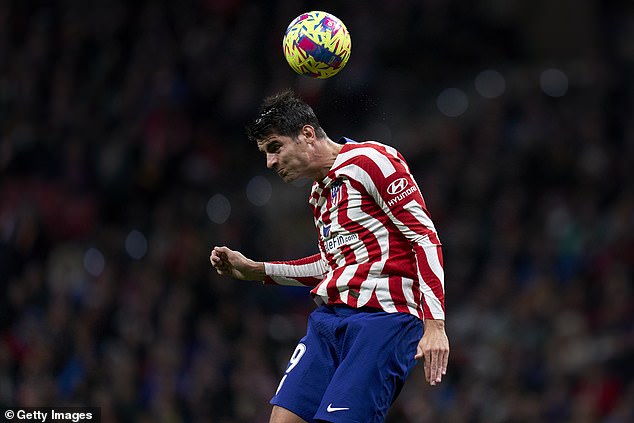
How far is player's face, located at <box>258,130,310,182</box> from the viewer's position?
5.50 metres

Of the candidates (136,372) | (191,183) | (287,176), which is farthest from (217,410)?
(287,176)

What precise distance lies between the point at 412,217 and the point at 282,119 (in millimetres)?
820

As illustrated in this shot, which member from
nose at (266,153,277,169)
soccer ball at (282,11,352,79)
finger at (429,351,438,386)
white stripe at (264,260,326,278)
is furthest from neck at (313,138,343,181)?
finger at (429,351,438,386)

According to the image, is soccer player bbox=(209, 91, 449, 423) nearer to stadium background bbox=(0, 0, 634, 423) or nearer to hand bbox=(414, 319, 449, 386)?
hand bbox=(414, 319, 449, 386)

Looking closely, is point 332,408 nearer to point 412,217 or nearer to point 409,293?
point 409,293

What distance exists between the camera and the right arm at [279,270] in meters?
5.80

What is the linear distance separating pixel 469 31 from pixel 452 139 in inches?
95.5

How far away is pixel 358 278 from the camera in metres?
5.38

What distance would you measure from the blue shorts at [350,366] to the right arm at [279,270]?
0.40 meters

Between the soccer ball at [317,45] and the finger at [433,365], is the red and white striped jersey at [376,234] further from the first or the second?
the soccer ball at [317,45]

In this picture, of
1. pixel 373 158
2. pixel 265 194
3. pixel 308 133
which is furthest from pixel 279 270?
pixel 265 194

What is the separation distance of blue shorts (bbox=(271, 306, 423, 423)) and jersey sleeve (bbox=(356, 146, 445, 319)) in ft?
0.87

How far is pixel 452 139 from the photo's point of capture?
1356 centimetres

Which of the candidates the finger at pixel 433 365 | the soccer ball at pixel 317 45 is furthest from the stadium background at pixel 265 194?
the finger at pixel 433 365
